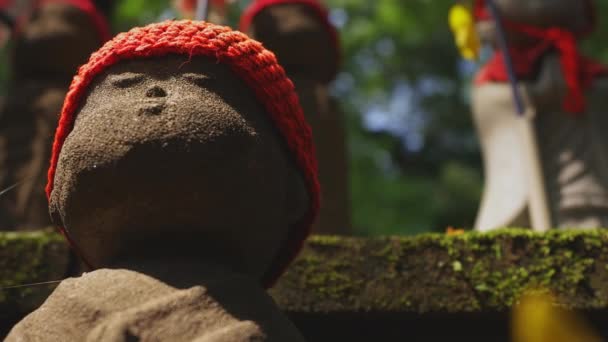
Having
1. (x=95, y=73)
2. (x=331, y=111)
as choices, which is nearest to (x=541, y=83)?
(x=331, y=111)

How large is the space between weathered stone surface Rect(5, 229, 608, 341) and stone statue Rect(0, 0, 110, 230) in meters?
1.64

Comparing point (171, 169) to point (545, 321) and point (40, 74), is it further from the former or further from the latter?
point (40, 74)

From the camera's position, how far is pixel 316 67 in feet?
15.0

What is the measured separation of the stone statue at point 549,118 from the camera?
438cm

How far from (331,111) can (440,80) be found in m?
7.13

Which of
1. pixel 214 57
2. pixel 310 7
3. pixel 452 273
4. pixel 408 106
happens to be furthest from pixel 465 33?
pixel 408 106

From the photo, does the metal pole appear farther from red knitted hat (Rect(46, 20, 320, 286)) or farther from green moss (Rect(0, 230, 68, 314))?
green moss (Rect(0, 230, 68, 314))

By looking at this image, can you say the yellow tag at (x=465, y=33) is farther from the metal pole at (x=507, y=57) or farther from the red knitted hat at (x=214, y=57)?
the red knitted hat at (x=214, y=57)

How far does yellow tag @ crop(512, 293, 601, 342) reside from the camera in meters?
2.62

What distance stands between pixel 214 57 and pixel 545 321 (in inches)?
51.5

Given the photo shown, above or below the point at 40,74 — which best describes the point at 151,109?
above

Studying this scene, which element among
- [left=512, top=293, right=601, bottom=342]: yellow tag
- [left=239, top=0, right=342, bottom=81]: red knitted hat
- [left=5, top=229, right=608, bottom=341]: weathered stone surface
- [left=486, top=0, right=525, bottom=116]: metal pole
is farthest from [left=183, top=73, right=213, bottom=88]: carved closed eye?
[left=239, top=0, right=342, bottom=81]: red knitted hat

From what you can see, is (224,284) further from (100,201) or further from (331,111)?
(331,111)

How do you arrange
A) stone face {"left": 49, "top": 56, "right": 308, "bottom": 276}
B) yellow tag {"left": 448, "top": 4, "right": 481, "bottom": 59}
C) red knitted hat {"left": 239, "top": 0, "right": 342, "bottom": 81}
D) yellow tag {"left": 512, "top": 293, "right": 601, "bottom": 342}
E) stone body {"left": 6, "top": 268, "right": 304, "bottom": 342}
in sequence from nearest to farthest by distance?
stone body {"left": 6, "top": 268, "right": 304, "bottom": 342} → stone face {"left": 49, "top": 56, "right": 308, "bottom": 276} → yellow tag {"left": 512, "top": 293, "right": 601, "bottom": 342} → yellow tag {"left": 448, "top": 4, "right": 481, "bottom": 59} → red knitted hat {"left": 239, "top": 0, "right": 342, "bottom": 81}
